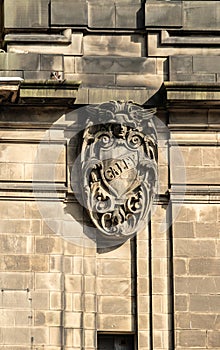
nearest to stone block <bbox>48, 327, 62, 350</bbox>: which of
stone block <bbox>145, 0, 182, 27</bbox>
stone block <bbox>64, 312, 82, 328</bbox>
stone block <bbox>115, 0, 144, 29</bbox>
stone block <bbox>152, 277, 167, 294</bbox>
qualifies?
stone block <bbox>64, 312, 82, 328</bbox>

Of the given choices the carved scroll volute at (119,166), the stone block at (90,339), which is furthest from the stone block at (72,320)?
the carved scroll volute at (119,166)

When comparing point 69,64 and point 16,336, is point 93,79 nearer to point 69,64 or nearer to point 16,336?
point 69,64

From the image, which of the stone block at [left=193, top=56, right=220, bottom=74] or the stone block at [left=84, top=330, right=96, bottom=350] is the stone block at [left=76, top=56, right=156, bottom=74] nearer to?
the stone block at [left=193, top=56, right=220, bottom=74]

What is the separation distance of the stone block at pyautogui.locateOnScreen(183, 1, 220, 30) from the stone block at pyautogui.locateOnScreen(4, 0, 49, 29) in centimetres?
248

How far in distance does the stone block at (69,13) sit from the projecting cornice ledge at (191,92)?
2009 millimetres

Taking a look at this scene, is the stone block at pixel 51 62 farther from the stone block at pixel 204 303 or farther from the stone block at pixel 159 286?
the stone block at pixel 204 303

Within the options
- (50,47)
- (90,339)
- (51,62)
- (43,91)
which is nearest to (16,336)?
(90,339)

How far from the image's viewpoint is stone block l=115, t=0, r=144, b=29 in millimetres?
40875

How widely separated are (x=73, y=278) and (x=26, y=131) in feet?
8.87

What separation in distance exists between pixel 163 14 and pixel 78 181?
3.36 m

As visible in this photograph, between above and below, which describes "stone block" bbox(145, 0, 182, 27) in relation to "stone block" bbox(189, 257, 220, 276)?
above

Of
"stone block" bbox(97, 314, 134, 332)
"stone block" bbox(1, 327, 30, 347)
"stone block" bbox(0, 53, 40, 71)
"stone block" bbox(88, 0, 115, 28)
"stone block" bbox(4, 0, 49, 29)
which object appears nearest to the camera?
"stone block" bbox(1, 327, 30, 347)

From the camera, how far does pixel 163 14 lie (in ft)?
134

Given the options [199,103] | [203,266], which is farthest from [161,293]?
[199,103]
